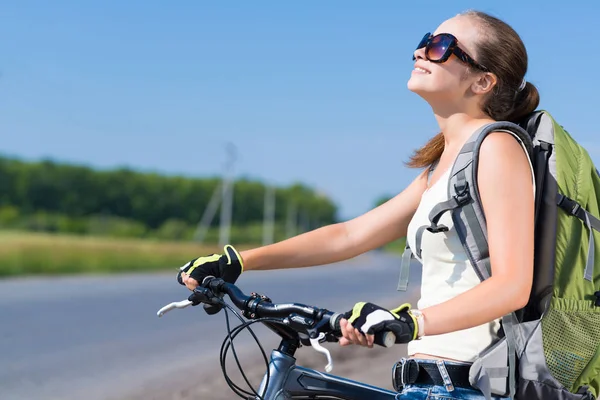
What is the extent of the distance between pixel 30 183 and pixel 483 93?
76.1m

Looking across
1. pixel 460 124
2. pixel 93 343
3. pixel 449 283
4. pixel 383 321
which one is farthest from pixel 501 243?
pixel 93 343

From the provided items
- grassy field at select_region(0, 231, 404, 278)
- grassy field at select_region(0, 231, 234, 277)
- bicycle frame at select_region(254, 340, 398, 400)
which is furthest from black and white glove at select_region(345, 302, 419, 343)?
grassy field at select_region(0, 231, 404, 278)

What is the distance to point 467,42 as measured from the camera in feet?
8.33

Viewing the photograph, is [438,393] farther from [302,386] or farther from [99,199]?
[99,199]

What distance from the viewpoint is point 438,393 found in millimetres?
2371

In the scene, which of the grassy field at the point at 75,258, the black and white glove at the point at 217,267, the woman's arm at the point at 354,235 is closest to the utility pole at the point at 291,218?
the grassy field at the point at 75,258

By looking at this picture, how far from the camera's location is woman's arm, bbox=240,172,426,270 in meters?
2.85

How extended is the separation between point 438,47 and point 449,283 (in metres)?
→ 0.67

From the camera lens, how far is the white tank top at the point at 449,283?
240cm

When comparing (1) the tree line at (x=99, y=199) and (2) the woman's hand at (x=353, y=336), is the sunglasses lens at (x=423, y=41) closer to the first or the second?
(2) the woman's hand at (x=353, y=336)

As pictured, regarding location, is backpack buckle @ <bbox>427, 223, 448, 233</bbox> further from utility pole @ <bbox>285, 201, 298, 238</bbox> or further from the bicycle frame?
utility pole @ <bbox>285, 201, 298, 238</bbox>

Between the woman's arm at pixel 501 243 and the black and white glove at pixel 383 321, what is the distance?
78 millimetres

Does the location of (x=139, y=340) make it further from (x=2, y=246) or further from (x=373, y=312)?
(x=2, y=246)

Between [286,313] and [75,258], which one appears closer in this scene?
[286,313]
